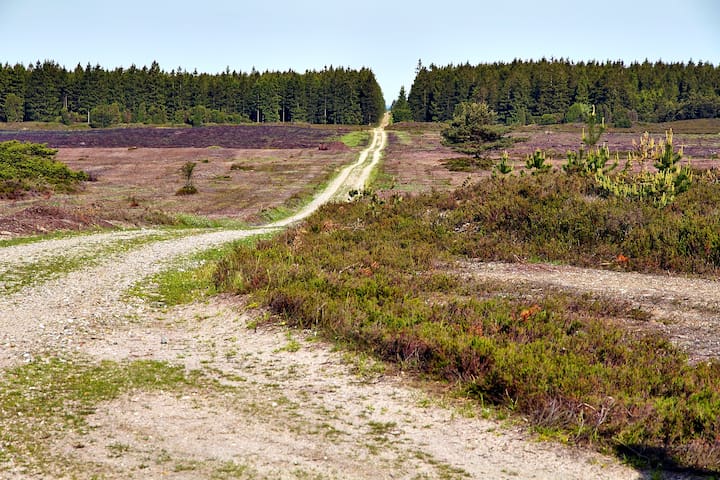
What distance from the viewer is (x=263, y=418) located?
7.55 meters

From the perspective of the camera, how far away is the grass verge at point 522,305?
23.8ft

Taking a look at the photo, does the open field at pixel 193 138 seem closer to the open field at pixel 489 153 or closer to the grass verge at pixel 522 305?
the open field at pixel 489 153

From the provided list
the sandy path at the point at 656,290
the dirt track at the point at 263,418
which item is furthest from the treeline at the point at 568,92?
the dirt track at the point at 263,418

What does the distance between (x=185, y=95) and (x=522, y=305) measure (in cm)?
15312

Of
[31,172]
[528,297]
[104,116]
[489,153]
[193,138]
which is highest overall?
[104,116]

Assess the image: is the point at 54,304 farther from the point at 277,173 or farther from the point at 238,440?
the point at 277,173

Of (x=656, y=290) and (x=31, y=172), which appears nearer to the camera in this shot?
(x=656, y=290)

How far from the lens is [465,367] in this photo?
8.76 m

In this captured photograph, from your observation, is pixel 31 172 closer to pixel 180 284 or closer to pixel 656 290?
pixel 180 284

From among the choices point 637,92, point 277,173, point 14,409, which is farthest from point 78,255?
point 637,92

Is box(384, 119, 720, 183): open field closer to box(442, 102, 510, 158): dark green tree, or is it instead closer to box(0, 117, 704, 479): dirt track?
box(442, 102, 510, 158): dark green tree

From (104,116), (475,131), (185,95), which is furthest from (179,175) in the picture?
(185,95)

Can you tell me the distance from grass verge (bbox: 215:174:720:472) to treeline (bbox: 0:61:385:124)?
5095 inches

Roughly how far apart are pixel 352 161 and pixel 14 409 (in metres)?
63.5
